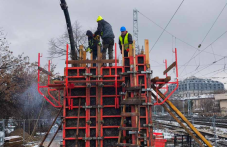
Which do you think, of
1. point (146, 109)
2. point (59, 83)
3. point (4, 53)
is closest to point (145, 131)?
point (146, 109)

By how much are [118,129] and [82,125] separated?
1.25 m

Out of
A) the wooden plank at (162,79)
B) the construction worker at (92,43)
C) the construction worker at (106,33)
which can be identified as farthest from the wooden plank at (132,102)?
the construction worker at (92,43)

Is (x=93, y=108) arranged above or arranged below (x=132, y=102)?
below

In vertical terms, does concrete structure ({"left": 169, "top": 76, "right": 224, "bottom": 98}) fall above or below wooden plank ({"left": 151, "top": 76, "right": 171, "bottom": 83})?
above

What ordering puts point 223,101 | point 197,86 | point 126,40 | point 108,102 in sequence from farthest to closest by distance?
1. point 197,86
2. point 223,101
3. point 126,40
4. point 108,102

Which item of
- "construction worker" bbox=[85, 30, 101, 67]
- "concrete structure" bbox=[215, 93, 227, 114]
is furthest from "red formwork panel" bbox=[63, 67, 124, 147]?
"concrete structure" bbox=[215, 93, 227, 114]

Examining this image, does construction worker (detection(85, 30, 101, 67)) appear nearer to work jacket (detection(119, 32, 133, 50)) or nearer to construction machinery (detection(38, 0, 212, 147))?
work jacket (detection(119, 32, 133, 50))

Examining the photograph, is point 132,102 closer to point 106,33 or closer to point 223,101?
point 106,33

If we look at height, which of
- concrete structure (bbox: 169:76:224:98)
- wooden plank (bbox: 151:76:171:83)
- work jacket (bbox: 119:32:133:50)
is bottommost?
wooden plank (bbox: 151:76:171:83)

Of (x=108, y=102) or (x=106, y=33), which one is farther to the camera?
(x=106, y=33)

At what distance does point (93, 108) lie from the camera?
25.7 ft

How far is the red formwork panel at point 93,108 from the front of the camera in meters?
7.62

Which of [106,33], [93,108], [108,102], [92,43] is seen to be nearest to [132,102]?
[108,102]

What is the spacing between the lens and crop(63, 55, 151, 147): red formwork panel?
300 inches
